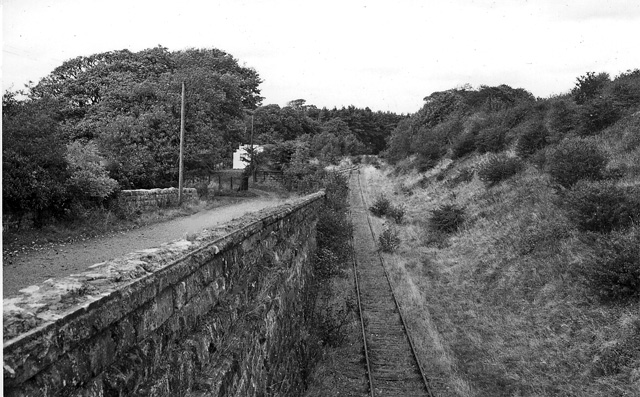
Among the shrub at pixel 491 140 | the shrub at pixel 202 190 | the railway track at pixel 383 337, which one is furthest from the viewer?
the shrub at pixel 491 140

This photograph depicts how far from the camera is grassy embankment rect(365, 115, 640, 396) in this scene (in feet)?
28.3

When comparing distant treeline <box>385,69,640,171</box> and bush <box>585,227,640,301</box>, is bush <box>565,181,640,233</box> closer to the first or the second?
bush <box>585,227,640,301</box>

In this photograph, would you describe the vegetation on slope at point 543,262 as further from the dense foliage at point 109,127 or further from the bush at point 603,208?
the dense foliage at point 109,127

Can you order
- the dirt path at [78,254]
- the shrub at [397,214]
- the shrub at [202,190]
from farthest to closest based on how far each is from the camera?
the shrub at [202,190] < the shrub at [397,214] < the dirt path at [78,254]

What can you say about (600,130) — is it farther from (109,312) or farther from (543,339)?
(109,312)

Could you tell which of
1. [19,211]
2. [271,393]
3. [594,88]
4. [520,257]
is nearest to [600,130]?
[594,88]

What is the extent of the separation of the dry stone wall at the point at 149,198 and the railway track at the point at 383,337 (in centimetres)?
810

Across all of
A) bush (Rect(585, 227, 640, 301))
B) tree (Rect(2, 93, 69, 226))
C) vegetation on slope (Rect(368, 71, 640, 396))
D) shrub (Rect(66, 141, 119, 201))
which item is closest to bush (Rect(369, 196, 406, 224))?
vegetation on slope (Rect(368, 71, 640, 396))

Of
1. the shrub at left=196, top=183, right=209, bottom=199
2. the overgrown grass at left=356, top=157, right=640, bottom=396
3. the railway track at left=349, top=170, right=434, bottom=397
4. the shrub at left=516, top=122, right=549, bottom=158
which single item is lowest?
the railway track at left=349, top=170, right=434, bottom=397

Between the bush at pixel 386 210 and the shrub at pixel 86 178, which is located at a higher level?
the shrub at pixel 86 178

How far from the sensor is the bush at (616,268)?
9406mm

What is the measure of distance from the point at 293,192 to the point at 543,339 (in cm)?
2437

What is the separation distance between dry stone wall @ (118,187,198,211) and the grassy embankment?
943 centimetres

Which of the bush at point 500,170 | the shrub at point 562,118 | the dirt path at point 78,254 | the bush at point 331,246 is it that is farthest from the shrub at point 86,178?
the shrub at point 562,118
